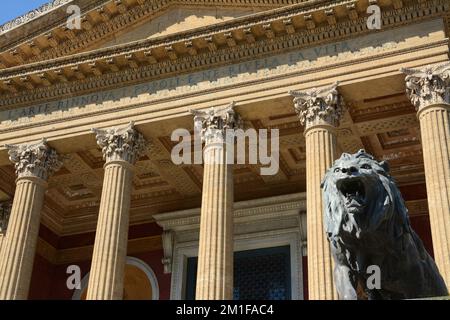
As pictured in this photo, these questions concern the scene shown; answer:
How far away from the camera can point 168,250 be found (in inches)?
978

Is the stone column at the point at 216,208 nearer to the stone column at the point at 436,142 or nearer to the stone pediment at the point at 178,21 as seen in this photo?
the stone pediment at the point at 178,21

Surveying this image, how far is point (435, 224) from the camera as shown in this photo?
15359 millimetres

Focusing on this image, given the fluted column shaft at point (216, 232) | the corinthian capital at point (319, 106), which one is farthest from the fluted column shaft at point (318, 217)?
the fluted column shaft at point (216, 232)

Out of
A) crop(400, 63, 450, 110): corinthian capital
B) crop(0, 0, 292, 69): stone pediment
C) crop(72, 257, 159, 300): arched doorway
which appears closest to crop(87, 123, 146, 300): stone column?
crop(0, 0, 292, 69): stone pediment

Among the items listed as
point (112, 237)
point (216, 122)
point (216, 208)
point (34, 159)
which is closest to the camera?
point (216, 208)

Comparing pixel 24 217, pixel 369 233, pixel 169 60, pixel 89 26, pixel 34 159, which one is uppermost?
pixel 89 26

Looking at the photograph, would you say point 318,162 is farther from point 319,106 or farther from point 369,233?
point 369,233

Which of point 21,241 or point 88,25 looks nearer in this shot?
point 21,241

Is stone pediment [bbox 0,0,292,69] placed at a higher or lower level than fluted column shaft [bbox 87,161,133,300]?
higher

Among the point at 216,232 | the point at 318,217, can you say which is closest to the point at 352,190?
the point at 318,217

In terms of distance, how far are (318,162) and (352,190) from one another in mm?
11265

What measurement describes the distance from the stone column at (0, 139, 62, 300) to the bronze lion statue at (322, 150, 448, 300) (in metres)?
14.9

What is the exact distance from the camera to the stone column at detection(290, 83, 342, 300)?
51.5 ft

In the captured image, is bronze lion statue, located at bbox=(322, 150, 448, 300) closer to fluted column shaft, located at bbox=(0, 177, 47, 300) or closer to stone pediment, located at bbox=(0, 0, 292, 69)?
fluted column shaft, located at bbox=(0, 177, 47, 300)
